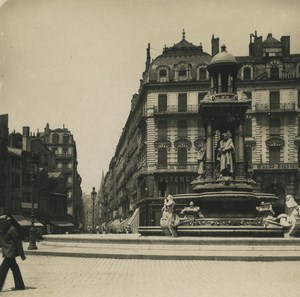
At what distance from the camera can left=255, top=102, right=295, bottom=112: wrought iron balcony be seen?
59.6 metres

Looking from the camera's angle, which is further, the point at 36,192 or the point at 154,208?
the point at 36,192

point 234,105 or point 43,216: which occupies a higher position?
point 234,105

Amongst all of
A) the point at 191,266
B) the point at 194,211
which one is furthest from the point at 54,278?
the point at 194,211

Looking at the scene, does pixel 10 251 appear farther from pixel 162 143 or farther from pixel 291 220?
pixel 162 143

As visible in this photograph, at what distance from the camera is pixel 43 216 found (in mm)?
74938

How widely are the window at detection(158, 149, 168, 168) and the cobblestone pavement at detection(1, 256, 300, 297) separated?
4252cm

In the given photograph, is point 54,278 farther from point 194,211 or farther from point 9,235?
point 194,211

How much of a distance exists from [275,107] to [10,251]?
50937 millimetres

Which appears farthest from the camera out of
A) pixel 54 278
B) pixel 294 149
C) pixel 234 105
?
pixel 294 149

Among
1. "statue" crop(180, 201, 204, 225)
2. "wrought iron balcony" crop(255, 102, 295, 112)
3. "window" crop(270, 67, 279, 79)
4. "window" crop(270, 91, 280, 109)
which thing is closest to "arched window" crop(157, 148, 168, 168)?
"wrought iron balcony" crop(255, 102, 295, 112)

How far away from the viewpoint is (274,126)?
197 ft

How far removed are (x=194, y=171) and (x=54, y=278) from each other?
46.2 metres

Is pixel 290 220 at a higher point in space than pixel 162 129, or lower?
lower

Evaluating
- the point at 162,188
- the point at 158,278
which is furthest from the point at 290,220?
the point at 162,188
